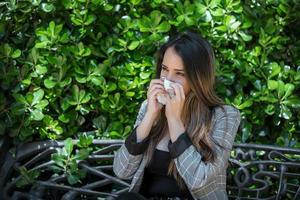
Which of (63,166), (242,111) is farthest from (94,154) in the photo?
(242,111)

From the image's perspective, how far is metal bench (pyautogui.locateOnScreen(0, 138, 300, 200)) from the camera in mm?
3535

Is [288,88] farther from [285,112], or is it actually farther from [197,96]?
[197,96]

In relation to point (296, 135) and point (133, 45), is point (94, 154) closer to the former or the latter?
point (133, 45)

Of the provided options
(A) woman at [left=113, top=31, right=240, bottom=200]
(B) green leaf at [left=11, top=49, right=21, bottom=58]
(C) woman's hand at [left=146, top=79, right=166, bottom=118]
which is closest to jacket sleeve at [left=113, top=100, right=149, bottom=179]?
(A) woman at [left=113, top=31, right=240, bottom=200]

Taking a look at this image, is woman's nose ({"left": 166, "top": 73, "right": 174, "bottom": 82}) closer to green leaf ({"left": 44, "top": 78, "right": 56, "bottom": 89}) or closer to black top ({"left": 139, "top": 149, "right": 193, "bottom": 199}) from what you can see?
black top ({"left": 139, "top": 149, "right": 193, "bottom": 199})

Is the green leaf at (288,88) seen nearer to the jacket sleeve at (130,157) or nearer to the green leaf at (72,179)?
the jacket sleeve at (130,157)

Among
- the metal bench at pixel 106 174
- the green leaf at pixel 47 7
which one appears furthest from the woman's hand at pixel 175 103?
the green leaf at pixel 47 7

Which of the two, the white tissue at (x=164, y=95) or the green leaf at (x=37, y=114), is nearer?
the white tissue at (x=164, y=95)

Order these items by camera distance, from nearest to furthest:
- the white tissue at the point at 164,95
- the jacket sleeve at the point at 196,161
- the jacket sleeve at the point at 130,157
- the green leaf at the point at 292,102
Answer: the jacket sleeve at the point at 196,161, the white tissue at the point at 164,95, the jacket sleeve at the point at 130,157, the green leaf at the point at 292,102

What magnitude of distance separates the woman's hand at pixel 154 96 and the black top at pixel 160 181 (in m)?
0.20

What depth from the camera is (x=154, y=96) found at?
285 cm

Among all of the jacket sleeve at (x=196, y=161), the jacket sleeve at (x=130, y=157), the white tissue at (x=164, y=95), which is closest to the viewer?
the jacket sleeve at (x=196, y=161)

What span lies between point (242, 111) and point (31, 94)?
4.11ft

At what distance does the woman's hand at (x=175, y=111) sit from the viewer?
9.11 feet
